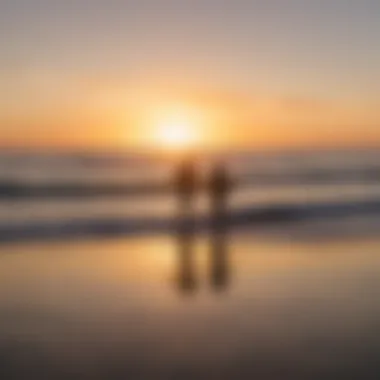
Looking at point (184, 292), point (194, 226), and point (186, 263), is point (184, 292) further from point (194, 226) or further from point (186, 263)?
point (194, 226)

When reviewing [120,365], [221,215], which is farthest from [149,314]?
[221,215]

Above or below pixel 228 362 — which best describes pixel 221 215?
above

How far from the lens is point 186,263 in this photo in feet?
26.7

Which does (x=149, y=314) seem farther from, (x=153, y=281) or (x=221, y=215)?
(x=221, y=215)

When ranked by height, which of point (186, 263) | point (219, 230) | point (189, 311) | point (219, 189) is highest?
point (219, 189)

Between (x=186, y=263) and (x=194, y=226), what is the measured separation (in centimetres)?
317

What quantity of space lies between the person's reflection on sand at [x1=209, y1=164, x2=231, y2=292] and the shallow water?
4 centimetres

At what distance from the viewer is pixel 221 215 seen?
12.4 meters

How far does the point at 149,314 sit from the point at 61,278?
164 cm

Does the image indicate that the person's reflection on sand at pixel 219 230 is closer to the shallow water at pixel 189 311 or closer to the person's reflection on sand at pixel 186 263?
the shallow water at pixel 189 311

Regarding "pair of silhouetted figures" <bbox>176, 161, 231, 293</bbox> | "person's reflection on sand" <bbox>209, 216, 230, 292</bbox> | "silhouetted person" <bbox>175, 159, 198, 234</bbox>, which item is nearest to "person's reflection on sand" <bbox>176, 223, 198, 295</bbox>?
"pair of silhouetted figures" <bbox>176, 161, 231, 293</bbox>

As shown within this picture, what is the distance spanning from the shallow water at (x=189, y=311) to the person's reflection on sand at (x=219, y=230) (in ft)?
0.15

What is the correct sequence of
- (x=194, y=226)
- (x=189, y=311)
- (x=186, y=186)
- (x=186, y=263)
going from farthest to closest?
1. (x=186, y=186)
2. (x=194, y=226)
3. (x=186, y=263)
4. (x=189, y=311)

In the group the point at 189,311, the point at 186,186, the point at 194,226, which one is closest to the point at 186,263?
the point at 189,311
